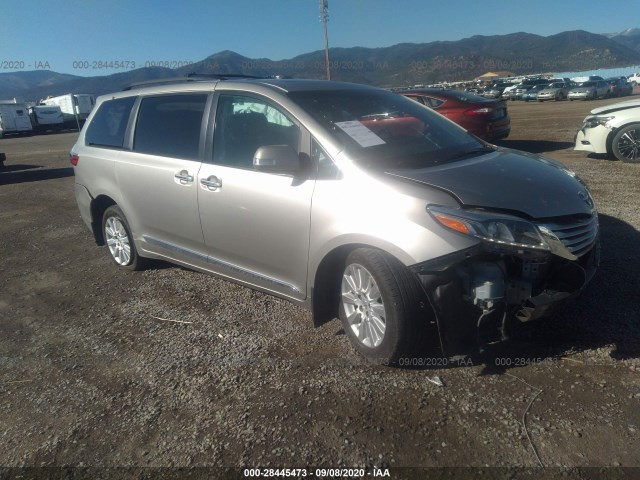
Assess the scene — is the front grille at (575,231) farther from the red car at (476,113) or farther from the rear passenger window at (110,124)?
the red car at (476,113)

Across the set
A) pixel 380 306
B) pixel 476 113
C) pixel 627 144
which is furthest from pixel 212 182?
pixel 476 113

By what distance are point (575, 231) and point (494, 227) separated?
0.64 meters

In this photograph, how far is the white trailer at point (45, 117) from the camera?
3447 cm

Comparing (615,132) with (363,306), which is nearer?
(363,306)

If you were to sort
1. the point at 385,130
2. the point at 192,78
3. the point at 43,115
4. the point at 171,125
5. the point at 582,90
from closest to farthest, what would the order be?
the point at 385,130
the point at 171,125
the point at 192,78
the point at 582,90
the point at 43,115

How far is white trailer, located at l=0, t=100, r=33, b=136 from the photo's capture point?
32.1 m

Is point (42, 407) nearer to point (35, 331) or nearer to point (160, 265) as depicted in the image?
point (35, 331)

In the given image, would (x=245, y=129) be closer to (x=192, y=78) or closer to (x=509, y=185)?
(x=192, y=78)

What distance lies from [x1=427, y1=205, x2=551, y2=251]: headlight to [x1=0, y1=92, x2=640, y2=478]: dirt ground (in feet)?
2.71

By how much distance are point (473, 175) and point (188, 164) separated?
2.23m

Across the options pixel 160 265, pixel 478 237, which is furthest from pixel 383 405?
pixel 160 265

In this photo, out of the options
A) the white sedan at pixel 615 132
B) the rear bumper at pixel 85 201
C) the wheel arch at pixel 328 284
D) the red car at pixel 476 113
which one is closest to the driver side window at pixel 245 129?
the wheel arch at pixel 328 284

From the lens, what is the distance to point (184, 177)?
12.8 feet

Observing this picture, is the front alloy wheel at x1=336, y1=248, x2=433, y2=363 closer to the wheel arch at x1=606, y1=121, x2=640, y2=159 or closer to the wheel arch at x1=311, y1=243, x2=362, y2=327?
the wheel arch at x1=311, y1=243, x2=362, y2=327
